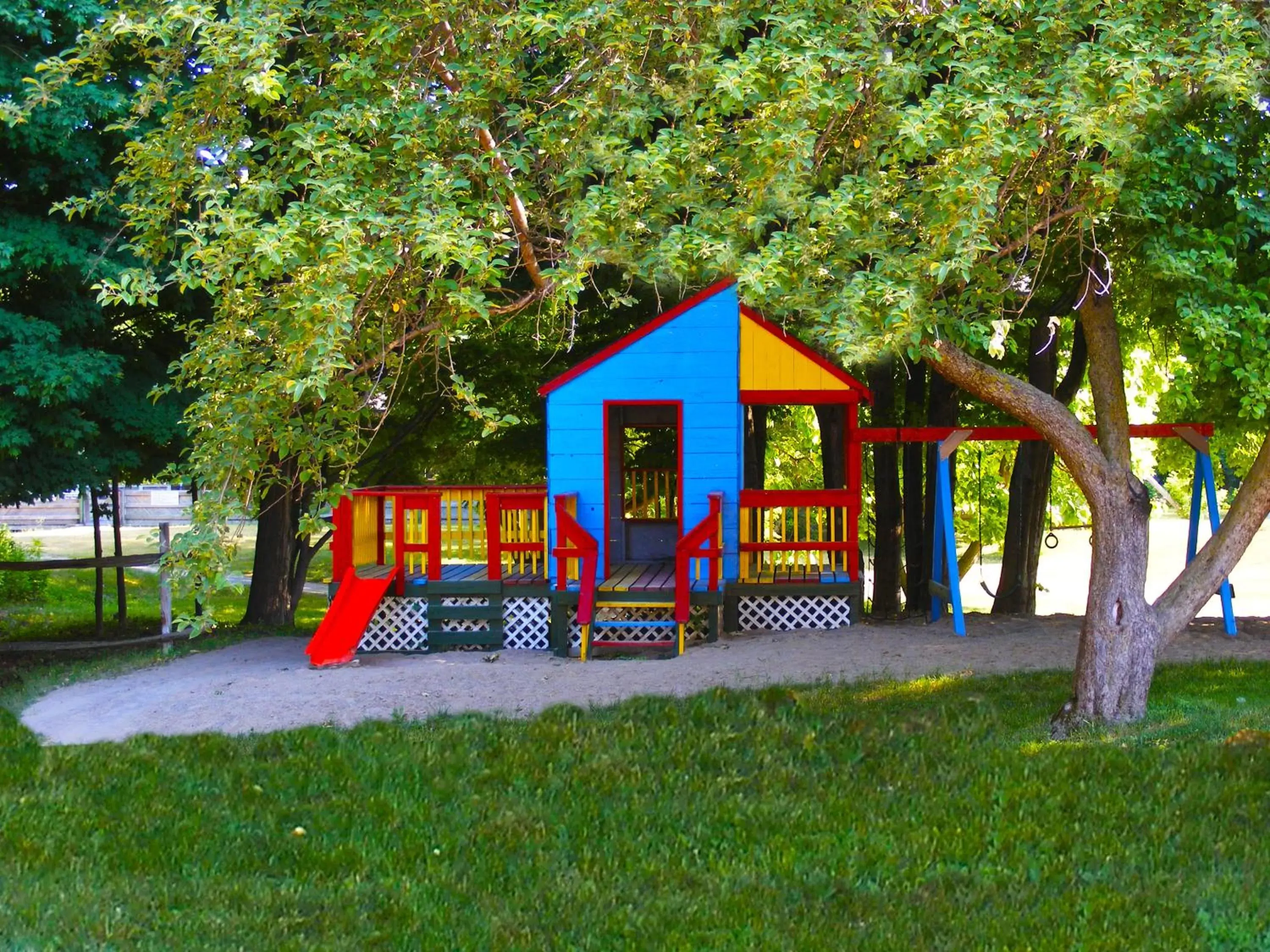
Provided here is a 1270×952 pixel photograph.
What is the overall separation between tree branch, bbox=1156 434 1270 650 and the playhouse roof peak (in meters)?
5.06

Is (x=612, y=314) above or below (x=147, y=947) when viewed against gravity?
above

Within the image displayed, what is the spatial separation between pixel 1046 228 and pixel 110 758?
286 inches

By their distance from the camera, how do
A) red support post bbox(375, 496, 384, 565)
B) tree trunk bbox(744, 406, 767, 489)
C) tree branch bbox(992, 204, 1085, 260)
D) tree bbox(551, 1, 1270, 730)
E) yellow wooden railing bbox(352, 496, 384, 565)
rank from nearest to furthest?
tree bbox(551, 1, 1270, 730), tree branch bbox(992, 204, 1085, 260), yellow wooden railing bbox(352, 496, 384, 565), red support post bbox(375, 496, 384, 565), tree trunk bbox(744, 406, 767, 489)

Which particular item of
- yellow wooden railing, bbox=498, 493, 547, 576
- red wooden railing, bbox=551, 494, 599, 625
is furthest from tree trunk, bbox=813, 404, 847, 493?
red wooden railing, bbox=551, 494, 599, 625

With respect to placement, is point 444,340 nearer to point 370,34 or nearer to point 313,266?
point 313,266

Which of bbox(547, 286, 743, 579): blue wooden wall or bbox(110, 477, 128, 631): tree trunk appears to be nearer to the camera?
bbox(547, 286, 743, 579): blue wooden wall

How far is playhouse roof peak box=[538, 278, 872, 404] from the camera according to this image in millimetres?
13539

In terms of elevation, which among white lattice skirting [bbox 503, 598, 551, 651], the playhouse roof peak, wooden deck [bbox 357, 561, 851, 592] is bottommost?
white lattice skirting [bbox 503, 598, 551, 651]

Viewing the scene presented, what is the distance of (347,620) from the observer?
12.7 metres

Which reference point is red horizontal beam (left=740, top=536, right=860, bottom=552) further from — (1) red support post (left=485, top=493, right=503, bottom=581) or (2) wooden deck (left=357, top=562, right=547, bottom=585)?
(1) red support post (left=485, top=493, right=503, bottom=581)

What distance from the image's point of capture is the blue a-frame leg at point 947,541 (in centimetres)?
1299

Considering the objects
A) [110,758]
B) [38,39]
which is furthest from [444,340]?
[38,39]

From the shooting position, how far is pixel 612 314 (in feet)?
57.4

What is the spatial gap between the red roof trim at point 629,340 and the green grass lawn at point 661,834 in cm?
515
